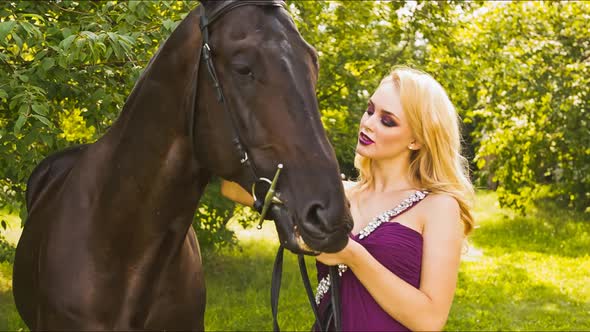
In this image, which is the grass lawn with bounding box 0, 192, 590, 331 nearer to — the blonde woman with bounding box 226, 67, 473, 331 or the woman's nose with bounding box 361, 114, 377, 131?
the blonde woman with bounding box 226, 67, 473, 331

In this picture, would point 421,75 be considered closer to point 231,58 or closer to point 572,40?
point 231,58

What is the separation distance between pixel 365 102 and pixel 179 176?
5.80 m

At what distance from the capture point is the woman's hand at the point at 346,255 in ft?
6.93

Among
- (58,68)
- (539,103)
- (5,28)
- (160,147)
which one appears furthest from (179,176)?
(539,103)

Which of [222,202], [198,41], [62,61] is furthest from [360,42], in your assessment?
[198,41]

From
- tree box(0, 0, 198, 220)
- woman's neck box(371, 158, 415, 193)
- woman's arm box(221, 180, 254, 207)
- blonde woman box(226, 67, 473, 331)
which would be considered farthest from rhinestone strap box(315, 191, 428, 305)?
tree box(0, 0, 198, 220)

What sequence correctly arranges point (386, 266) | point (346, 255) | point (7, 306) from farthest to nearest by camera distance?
→ point (7, 306), point (386, 266), point (346, 255)

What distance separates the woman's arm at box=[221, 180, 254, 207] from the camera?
2592 millimetres

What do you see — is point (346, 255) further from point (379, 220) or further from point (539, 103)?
point (539, 103)

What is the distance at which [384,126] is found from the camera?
247 cm

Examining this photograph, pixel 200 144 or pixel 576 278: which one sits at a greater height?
pixel 200 144

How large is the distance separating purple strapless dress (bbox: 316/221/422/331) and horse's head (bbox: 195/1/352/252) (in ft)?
1.75

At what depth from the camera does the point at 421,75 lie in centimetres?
254

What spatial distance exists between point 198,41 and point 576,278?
28.0 ft
